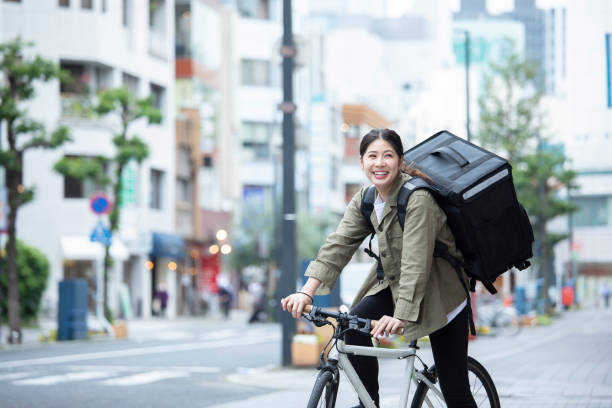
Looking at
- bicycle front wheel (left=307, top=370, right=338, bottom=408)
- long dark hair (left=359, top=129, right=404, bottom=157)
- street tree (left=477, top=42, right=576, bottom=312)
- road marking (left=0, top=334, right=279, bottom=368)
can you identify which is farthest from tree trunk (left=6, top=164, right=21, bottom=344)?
street tree (left=477, top=42, right=576, bottom=312)

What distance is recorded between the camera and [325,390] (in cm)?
477

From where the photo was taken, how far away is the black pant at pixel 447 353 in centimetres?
526

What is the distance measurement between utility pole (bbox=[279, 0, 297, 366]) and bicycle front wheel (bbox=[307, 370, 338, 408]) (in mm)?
10256

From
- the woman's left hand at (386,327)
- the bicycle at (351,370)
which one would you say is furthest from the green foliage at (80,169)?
the woman's left hand at (386,327)

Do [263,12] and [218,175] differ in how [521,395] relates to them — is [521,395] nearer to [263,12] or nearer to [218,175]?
[218,175]

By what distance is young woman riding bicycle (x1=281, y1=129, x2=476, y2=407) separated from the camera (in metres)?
4.97

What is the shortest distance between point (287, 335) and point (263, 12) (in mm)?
61272

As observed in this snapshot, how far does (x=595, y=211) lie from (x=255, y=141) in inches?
1388

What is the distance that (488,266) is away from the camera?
5.12m

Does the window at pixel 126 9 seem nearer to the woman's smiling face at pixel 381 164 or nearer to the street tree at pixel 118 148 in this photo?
the street tree at pixel 118 148

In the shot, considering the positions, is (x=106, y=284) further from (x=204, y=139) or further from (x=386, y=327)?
(x=204, y=139)

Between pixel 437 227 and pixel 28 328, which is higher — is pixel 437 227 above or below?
above

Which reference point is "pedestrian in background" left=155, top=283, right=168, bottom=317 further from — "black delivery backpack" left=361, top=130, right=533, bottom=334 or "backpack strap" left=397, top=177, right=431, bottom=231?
"backpack strap" left=397, top=177, right=431, bottom=231

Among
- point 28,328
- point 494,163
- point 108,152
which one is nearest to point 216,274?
point 108,152
